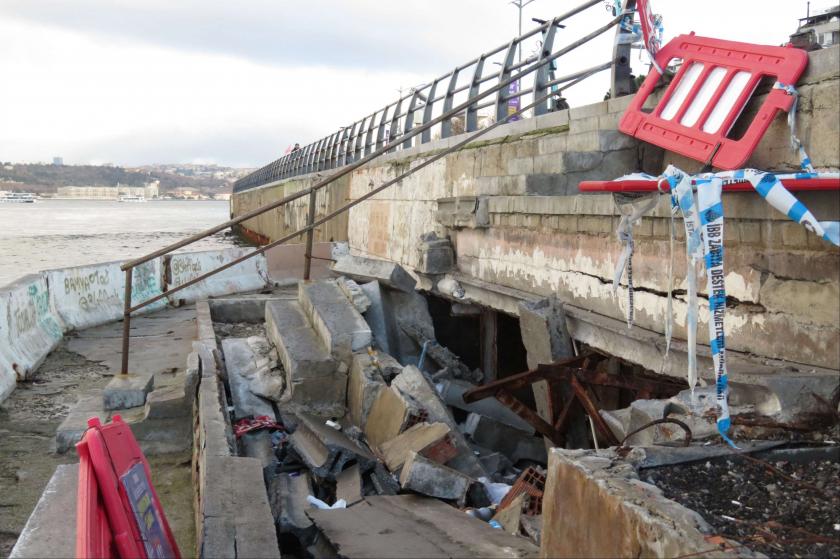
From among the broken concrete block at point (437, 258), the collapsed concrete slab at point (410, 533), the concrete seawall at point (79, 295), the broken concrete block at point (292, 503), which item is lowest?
the broken concrete block at point (292, 503)

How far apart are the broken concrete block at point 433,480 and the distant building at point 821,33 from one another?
3739 millimetres

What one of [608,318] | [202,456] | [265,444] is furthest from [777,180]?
[265,444]

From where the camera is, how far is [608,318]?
6.08 metres

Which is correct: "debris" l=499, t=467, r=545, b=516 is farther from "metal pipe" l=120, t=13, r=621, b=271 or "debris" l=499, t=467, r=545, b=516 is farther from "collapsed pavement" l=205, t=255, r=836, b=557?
"metal pipe" l=120, t=13, r=621, b=271

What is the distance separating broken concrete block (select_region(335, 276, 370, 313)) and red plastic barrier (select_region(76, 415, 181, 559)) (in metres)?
5.04

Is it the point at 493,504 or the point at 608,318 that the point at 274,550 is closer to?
the point at 493,504

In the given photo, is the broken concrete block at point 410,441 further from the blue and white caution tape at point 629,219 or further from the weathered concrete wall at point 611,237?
the blue and white caution tape at point 629,219

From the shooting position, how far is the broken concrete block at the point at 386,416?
6.27 metres

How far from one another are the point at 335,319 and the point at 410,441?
87.1 inches

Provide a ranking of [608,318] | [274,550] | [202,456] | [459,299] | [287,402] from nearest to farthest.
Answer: [274,550], [202,456], [608,318], [287,402], [459,299]

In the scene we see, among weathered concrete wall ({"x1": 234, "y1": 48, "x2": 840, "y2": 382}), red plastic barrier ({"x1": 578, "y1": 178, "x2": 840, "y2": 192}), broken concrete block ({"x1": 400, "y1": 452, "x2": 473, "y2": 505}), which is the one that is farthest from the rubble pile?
red plastic barrier ({"x1": 578, "y1": 178, "x2": 840, "y2": 192})

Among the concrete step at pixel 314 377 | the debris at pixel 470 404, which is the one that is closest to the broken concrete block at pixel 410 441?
the concrete step at pixel 314 377

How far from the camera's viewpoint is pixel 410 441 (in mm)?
5961

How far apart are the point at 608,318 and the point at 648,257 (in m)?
0.72
